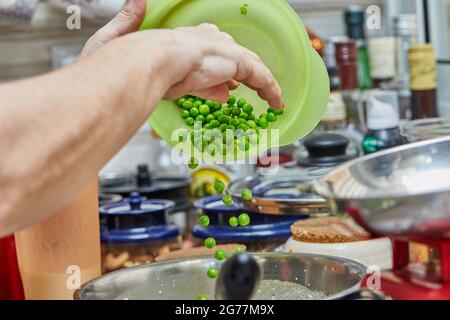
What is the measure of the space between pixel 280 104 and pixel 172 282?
0.85ft

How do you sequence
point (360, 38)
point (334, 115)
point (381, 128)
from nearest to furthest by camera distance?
1. point (381, 128)
2. point (334, 115)
3. point (360, 38)

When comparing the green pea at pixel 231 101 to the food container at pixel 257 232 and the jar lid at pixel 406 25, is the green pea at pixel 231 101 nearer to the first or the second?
the food container at pixel 257 232

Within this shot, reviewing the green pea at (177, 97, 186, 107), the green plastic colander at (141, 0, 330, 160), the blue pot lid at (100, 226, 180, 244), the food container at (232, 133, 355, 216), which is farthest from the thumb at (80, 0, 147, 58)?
the blue pot lid at (100, 226, 180, 244)

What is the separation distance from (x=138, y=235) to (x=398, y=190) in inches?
34.5

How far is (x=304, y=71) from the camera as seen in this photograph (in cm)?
136

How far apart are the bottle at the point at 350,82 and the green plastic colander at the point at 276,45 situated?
Result: 35.2 inches

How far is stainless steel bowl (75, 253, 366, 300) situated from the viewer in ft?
3.87

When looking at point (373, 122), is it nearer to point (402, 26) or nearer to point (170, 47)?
point (402, 26)

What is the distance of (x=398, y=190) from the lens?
3.14ft

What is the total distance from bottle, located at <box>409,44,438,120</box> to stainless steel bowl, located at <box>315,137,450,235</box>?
3.54 feet

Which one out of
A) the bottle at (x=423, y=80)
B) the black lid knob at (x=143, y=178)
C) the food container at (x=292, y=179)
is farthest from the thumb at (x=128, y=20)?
the bottle at (x=423, y=80)

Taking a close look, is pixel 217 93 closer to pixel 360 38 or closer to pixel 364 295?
pixel 364 295

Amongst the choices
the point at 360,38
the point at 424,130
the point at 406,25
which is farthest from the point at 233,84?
the point at 360,38

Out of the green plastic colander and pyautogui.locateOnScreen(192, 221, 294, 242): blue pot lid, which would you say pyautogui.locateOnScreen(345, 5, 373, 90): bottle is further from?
the green plastic colander
